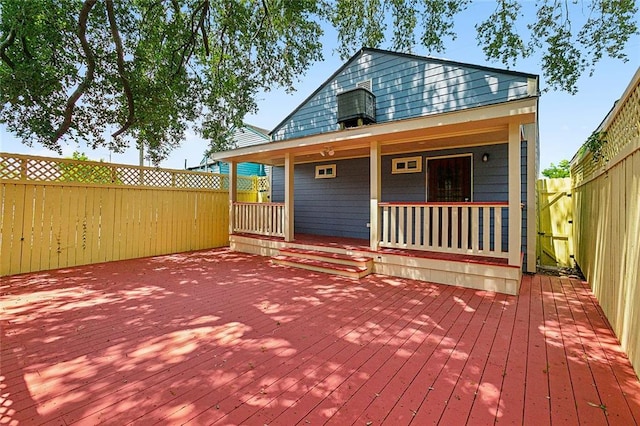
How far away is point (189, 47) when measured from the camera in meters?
7.50

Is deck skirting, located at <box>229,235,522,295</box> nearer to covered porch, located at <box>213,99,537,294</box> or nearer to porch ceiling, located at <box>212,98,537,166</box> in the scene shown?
covered porch, located at <box>213,99,537,294</box>

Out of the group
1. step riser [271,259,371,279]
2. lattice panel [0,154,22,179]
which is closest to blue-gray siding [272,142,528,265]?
step riser [271,259,371,279]

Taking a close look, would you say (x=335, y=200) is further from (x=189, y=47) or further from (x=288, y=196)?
(x=189, y=47)

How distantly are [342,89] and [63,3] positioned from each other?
21.1 ft

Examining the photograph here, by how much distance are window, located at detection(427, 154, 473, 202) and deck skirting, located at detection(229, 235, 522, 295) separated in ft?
6.17

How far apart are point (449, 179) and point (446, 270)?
253 centimetres

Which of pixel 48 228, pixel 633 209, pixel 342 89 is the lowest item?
pixel 48 228

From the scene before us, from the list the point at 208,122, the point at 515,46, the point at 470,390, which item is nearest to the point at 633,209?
the point at 470,390

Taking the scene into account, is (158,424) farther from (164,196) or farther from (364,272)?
(164,196)

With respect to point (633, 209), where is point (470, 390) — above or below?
below

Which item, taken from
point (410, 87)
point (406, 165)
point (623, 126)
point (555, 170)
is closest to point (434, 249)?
point (406, 165)

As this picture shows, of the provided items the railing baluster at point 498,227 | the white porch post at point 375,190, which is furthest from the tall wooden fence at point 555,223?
the white porch post at point 375,190

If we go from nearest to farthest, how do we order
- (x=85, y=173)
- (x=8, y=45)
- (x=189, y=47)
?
(x=8, y=45) → (x=85, y=173) → (x=189, y=47)

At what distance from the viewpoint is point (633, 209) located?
8.18 feet
